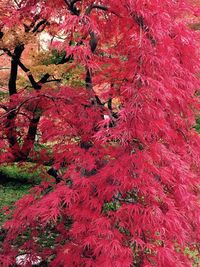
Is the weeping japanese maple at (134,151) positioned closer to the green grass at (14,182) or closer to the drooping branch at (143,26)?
the drooping branch at (143,26)

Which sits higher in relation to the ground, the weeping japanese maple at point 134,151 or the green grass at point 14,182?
the weeping japanese maple at point 134,151

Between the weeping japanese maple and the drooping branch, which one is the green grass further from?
the drooping branch

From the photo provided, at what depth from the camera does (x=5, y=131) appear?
6.79 m

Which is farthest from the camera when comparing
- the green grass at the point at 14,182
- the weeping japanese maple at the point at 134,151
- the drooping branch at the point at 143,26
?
the green grass at the point at 14,182

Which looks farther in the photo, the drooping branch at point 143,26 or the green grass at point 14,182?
the green grass at point 14,182

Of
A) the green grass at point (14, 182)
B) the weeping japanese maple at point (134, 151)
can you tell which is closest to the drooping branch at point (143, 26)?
the weeping japanese maple at point (134, 151)

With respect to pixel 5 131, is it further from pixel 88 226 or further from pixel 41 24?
pixel 88 226

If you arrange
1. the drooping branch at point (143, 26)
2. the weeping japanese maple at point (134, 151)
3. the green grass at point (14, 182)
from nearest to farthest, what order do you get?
the weeping japanese maple at point (134, 151), the drooping branch at point (143, 26), the green grass at point (14, 182)

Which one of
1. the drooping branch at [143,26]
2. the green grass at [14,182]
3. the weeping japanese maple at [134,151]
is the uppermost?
the drooping branch at [143,26]

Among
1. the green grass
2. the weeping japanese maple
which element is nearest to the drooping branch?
the weeping japanese maple

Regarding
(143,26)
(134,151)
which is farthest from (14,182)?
(143,26)

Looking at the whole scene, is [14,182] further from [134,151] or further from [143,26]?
[143,26]

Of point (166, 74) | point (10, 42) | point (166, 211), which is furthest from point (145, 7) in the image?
point (10, 42)

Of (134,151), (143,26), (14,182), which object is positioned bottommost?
(14,182)
